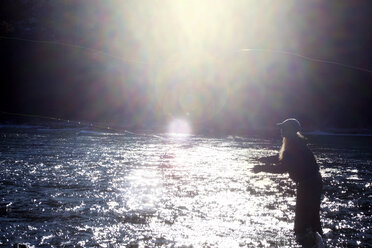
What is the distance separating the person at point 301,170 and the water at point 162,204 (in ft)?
1.65

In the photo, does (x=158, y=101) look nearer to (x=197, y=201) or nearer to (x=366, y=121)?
(x=366, y=121)

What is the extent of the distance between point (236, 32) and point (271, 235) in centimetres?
12391

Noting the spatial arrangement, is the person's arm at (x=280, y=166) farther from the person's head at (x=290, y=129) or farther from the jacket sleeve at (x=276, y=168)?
the person's head at (x=290, y=129)

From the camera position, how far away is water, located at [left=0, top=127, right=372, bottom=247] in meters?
8.79

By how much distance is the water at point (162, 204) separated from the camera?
8789mm

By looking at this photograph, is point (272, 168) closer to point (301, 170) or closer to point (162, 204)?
point (301, 170)

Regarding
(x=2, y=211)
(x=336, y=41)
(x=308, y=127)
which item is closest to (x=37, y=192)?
(x=2, y=211)

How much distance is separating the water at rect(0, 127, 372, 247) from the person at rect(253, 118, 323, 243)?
502 mm

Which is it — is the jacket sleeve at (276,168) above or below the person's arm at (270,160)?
below

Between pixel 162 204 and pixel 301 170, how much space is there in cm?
481

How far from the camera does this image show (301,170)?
27.4 ft

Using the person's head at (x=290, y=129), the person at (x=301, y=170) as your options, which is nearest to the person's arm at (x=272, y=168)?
the person at (x=301, y=170)

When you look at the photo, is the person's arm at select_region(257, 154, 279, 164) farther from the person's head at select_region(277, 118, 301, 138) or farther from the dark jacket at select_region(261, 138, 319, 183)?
the person's head at select_region(277, 118, 301, 138)

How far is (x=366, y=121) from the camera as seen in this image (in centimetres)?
6750
